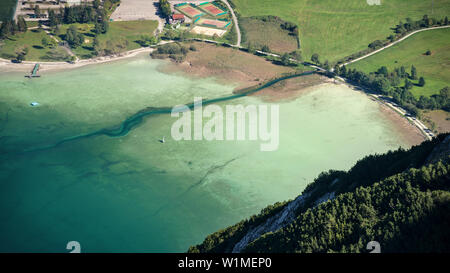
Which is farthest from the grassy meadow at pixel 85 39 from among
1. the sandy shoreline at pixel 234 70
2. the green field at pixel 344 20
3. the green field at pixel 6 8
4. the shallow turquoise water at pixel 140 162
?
the green field at pixel 344 20

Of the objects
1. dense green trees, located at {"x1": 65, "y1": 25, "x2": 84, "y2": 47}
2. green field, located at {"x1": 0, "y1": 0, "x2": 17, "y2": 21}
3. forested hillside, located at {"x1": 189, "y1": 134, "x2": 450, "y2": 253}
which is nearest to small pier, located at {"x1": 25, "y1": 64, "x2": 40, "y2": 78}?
dense green trees, located at {"x1": 65, "y1": 25, "x2": 84, "y2": 47}

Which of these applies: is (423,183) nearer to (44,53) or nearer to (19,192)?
(19,192)

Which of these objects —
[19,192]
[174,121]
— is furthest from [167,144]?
[19,192]

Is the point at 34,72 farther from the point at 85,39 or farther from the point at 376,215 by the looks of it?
the point at 376,215

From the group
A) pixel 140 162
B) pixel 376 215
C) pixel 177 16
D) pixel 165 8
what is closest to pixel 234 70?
pixel 177 16

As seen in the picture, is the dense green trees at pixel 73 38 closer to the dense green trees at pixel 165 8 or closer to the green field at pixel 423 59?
the dense green trees at pixel 165 8
